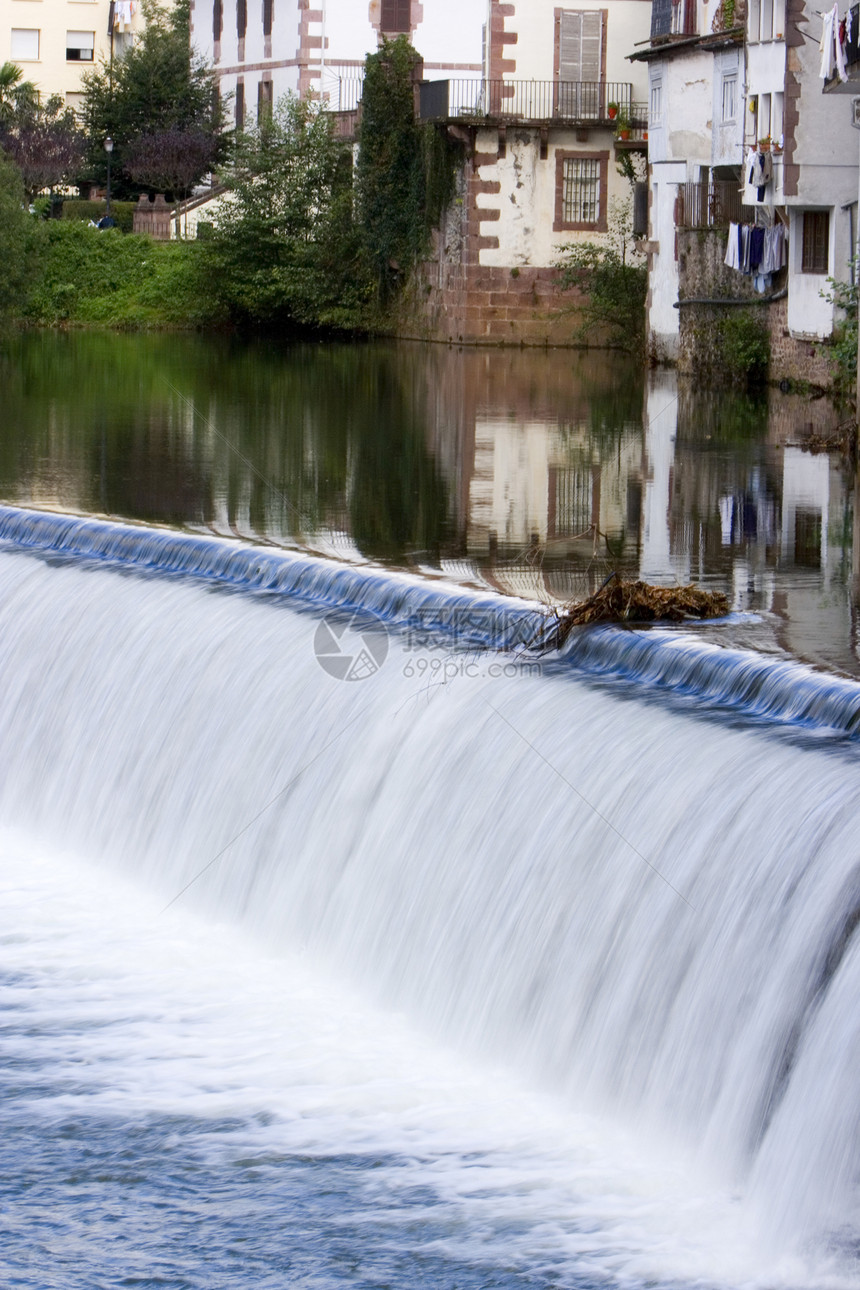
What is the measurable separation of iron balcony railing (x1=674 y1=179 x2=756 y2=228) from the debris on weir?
19.9 meters

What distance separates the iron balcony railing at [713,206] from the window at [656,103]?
71.6 inches

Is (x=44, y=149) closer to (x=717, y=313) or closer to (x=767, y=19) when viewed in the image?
(x=717, y=313)

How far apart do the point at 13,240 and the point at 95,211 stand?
2142 centimetres

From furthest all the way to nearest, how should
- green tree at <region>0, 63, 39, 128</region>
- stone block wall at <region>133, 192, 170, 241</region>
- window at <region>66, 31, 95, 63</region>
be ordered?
window at <region>66, 31, 95, 63</region> → green tree at <region>0, 63, 39, 128</region> → stone block wall at <region>133, 192, 170, 241</region>

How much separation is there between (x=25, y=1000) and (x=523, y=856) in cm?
237

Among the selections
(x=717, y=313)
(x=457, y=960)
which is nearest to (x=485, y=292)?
(x=717, y=313)

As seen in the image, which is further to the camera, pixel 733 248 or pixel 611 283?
pixel 611 283

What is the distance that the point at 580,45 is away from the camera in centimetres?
4016

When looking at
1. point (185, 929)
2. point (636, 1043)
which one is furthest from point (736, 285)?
point (636, 1043)

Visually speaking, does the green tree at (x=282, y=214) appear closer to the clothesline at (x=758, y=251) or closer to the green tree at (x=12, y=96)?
the clothesline at (x=758, y=251)

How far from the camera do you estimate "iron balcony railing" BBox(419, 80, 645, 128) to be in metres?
39.3

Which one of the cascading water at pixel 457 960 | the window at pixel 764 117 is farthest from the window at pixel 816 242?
the cascading water at pixel 457 960

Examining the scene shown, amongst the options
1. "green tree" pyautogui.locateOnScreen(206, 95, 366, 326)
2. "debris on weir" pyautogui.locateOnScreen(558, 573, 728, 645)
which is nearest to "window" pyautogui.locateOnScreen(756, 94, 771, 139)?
"green tree" pyautogui.locateOnScreen(206, 95, 366, 326)

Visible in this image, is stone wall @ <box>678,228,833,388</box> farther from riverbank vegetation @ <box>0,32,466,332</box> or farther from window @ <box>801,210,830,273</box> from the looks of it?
riverbank vegetation @ <box>0,32,466,332</box>
